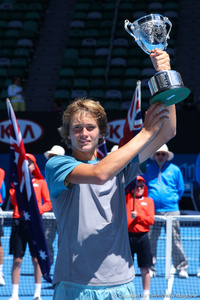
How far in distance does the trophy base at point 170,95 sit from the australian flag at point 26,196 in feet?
12.6

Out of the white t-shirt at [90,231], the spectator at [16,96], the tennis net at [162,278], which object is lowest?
the tennis net at [162,278]

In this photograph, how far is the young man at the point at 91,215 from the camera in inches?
97.9

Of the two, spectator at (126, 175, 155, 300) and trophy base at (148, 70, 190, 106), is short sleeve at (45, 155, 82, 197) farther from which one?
spectator at (126, 175, 155, 300)

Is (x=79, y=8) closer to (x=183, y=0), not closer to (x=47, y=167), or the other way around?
(x=183, y=0)

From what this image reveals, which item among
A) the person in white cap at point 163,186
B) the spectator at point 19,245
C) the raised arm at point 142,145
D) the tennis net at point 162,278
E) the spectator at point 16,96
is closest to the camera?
the raised arm at point 142,145

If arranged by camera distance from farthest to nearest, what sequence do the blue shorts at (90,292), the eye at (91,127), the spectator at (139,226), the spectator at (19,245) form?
1. the spectator at (139,226)
2. the spectator at (19,245)
3. the eye at (91,127)
4. the blue shorts at (90,292)

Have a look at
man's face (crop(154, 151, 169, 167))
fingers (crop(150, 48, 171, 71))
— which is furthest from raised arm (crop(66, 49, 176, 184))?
man's face (crop(154, 151, 169, 167))

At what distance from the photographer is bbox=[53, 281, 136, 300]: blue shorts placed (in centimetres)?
248

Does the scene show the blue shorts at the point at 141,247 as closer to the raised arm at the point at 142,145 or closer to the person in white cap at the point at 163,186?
the person in white cap at the point at 163,186

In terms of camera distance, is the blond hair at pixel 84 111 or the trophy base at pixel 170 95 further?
the blond hair at pixel 84 111

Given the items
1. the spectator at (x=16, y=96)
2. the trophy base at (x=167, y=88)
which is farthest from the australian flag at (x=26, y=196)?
the spectator at (x=16, y=96)

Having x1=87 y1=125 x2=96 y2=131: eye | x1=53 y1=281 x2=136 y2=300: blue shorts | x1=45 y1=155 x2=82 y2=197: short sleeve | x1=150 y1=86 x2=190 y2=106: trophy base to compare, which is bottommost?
x1=53 y1=281 x2=136 y2=300: blue shorts

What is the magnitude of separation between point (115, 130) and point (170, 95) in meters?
10.4

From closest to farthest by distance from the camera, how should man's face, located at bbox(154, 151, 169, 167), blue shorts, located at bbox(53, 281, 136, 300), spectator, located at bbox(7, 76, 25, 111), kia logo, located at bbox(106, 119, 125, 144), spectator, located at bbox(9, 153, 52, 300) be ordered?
1. blue shorts, located at bbox(53, 281, 136, 300)
2. spectator, located at bbox(9, 153, 52, 300)
3. man's face, located at bbox(154, 151, 169, 167)
4. kia logo, located at bbox(106, 119, 125, 144)
5. spectator, located at bbox(7, 76, 25, 111)
